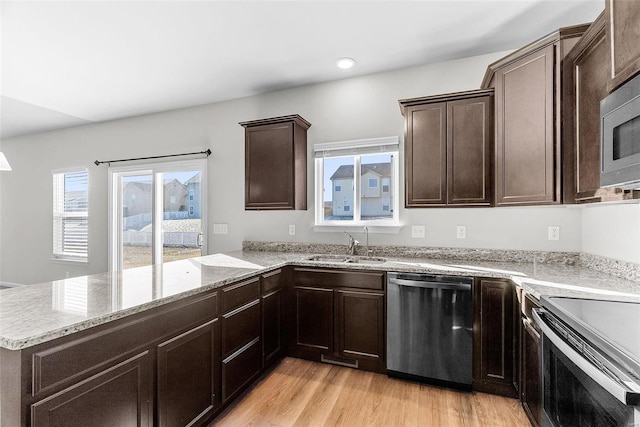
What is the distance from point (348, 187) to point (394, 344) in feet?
5.24

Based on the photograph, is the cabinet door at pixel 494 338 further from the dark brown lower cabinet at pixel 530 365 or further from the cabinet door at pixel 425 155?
the cabinet door at pixel 425 155

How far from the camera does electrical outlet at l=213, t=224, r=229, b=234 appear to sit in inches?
149

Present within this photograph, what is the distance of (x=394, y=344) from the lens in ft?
7.89

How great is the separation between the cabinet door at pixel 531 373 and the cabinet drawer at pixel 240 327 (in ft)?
5.77

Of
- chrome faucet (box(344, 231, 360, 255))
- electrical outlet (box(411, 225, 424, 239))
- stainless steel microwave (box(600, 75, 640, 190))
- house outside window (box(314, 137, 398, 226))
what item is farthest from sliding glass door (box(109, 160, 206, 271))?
stainless steel microwave (box(600, 75, 640, 190))

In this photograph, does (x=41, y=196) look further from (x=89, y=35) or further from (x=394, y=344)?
(x=394, y=344)

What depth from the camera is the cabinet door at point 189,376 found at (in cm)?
158

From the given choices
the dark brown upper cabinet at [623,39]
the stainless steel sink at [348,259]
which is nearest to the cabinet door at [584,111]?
the dark brown upper cabinet at [623,39]

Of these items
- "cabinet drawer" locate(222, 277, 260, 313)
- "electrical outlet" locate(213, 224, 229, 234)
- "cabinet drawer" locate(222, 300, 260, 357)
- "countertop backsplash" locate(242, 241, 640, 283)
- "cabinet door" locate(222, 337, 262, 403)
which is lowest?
"cabinet door" locate(222, 337, 262, 403)

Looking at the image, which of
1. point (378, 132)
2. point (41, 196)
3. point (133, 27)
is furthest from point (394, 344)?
point (41, 196)

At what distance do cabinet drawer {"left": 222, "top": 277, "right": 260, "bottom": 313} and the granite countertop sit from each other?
0.07m

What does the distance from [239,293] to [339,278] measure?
0.84 metres

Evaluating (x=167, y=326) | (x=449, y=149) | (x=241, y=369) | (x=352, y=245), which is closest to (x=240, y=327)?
(x=241, y=369)

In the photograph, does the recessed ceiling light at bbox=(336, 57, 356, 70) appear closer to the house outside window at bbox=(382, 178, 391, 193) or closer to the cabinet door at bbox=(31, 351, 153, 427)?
the house outside window at bbox=(382, 178, 391, 193)
